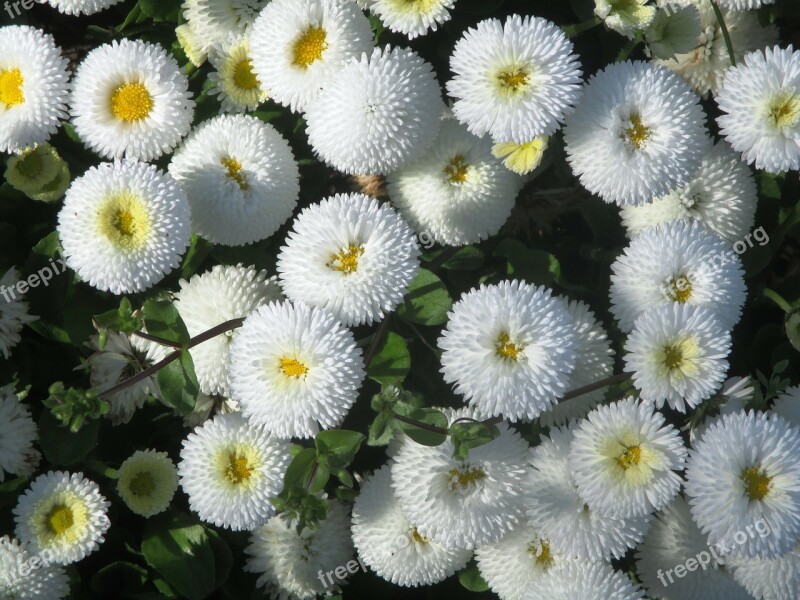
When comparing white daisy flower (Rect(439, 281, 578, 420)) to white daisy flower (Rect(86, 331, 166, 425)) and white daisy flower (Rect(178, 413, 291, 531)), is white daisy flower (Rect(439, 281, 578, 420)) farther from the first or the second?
white daisy flower (Rect(86, 331, 166, 425))

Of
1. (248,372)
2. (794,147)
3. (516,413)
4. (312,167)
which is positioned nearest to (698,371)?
(516,413)

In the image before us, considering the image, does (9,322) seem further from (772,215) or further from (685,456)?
(772,215)

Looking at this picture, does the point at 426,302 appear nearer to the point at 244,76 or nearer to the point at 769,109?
the point at 244,76

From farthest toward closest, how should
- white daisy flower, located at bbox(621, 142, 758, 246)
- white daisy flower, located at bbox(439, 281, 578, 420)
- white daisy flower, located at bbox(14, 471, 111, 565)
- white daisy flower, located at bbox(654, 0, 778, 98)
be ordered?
white daisy flower, located at bbox(654, 0, 778, 98) → white daisy flower, located at bbox(621, 142, 758, 246) → white daisy flower, located at bbox(14, 471, 111, 565) → white daisy flower, located at bbox(439, 281, 578, 420)

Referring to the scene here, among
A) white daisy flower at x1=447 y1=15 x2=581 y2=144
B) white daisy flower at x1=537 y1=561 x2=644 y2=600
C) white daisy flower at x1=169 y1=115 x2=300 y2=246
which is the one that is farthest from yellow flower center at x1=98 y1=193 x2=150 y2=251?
white daisy flower at x1=537 y1=561 x2=644 y2=600

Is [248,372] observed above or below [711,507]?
above

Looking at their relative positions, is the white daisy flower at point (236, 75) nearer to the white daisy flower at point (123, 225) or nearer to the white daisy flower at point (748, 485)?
the white daisy flower at point (123, 225)

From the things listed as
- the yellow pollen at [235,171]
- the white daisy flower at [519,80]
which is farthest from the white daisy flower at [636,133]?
the yellow pollen at [235,171]
